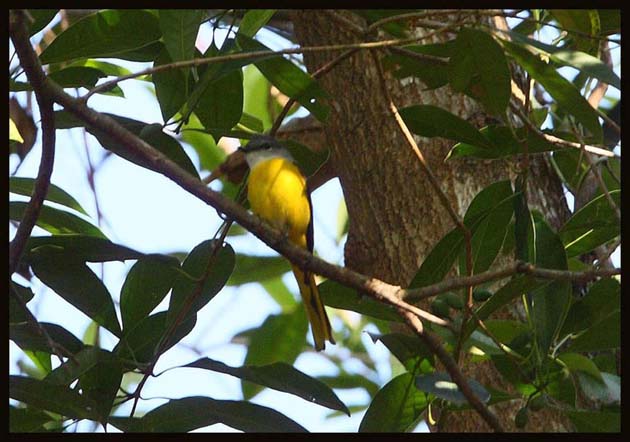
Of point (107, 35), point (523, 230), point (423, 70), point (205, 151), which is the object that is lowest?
point (523, 230)

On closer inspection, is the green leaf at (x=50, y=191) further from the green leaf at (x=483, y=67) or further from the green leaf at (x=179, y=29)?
the green leaf at (x=483, y=67)

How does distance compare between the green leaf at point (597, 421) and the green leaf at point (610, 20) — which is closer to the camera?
the green leaf at point (597, 421)

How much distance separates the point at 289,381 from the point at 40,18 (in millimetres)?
1149

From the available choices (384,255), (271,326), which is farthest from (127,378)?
(384,255)

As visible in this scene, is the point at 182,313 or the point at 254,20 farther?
the point at 254,20

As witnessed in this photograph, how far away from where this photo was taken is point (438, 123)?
2416 mm

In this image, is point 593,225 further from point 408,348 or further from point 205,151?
point 205,151

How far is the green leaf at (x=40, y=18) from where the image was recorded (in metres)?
2.43

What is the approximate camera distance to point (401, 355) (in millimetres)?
2193

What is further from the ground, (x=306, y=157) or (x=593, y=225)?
(x=306, y=157)

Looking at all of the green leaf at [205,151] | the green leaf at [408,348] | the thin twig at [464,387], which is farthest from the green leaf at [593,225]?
the green leaf at [205,151]

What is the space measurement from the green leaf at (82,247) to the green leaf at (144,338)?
0.64 feet

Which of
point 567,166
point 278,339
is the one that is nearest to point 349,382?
point 278,339
